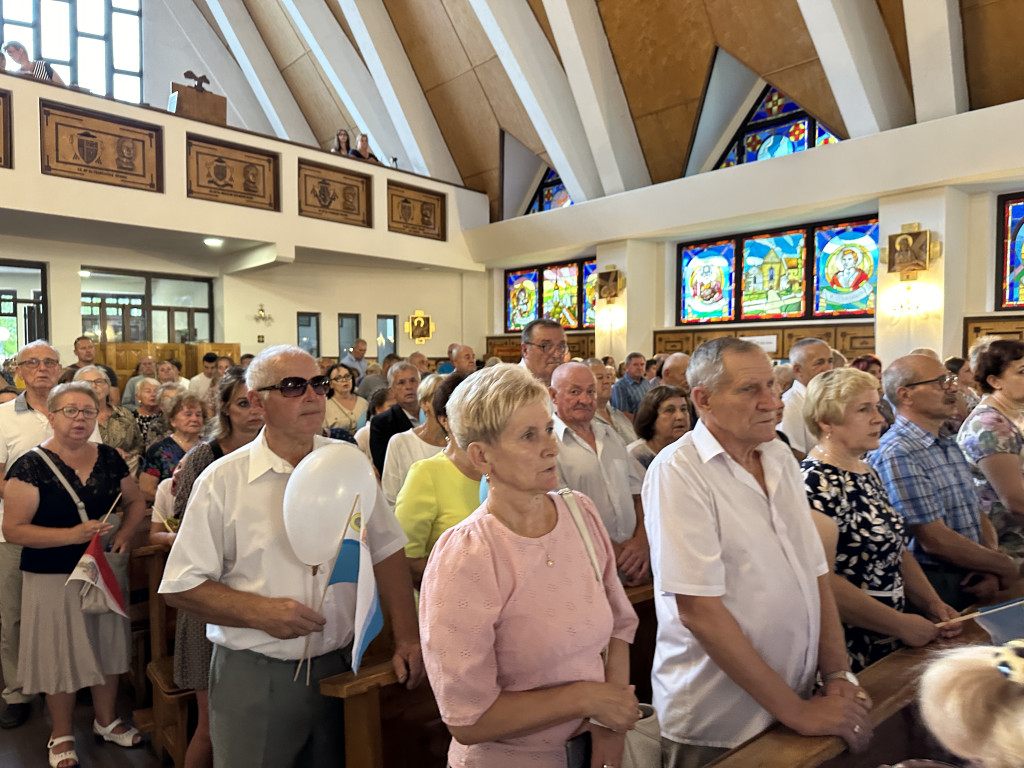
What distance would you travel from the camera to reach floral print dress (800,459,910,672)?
1.95m

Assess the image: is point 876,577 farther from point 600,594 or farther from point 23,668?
point 23,668

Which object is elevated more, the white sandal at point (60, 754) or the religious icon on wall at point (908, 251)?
the religious icon on wall at point (908, 251)

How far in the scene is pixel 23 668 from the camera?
2.79 m

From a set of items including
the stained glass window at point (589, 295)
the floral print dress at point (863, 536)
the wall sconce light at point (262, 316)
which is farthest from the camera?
the stained glass window at point (589, 295)

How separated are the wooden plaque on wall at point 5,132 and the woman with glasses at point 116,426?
4984 millimetres

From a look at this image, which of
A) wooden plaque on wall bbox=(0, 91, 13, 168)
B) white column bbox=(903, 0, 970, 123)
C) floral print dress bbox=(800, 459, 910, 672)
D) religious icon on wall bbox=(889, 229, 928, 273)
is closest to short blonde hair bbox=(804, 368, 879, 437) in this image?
floral print dress bbox=(800, 459, 910, 672)

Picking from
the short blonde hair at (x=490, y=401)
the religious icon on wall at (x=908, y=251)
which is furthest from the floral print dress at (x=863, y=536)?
the religious icon on wall at (x=908, y=251)

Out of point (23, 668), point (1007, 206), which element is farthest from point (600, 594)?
point (1007, 206)

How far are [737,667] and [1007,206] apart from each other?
9.32 m

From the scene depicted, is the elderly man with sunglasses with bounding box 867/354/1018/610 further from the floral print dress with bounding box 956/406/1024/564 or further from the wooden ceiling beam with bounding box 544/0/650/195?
the wooden ceiling beam with bounding box 544/0/650/195

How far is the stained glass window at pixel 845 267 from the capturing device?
31.5 ft

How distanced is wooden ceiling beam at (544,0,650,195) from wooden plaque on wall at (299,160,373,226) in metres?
3.86

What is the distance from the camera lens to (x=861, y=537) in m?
1.95

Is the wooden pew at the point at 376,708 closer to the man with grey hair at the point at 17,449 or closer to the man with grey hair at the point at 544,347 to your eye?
the man with grey hair at the point at 544,347
